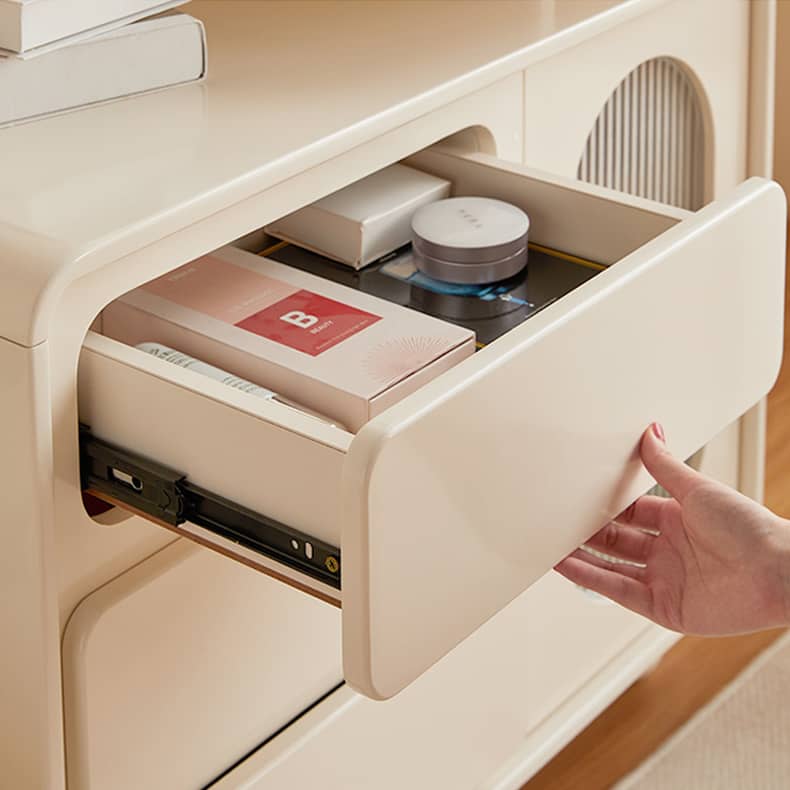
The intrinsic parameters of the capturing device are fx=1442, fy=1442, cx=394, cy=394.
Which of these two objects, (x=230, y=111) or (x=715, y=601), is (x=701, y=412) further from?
(x=230, y=111)

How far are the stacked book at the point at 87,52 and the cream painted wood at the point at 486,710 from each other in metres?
0.45

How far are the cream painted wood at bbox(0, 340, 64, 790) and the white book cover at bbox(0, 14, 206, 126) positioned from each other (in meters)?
0.19

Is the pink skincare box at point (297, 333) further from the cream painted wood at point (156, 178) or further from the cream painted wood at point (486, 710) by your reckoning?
the cream painted wood at point (486, 710)

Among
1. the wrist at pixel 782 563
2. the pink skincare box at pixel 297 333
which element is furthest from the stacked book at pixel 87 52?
the wrist at pixel 782 563

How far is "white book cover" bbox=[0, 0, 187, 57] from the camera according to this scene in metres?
0.82

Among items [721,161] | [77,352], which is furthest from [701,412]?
[721,161]

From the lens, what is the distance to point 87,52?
0.88 metres

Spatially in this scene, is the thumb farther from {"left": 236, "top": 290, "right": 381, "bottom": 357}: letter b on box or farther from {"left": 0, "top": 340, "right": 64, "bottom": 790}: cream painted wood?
{"left": 0, "top": 340, "right": 64, "bottom": 790}: cream painted wood

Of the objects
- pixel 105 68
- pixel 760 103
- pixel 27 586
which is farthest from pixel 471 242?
pixel 760 103

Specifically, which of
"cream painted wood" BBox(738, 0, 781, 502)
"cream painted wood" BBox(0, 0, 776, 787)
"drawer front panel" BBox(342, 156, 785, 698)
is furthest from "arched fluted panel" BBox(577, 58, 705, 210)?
"drawer front panel" BBox(342, 156, 785, 698)

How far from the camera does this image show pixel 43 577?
80cm

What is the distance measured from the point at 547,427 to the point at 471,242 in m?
0.22

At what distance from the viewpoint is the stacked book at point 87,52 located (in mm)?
831

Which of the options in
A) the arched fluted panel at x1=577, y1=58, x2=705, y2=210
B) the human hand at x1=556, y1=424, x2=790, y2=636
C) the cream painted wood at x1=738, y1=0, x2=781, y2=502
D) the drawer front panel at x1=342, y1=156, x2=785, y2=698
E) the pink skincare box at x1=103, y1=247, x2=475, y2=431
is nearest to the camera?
the drawer front panel at x1=342, y1=156, x2=785, y2=698
